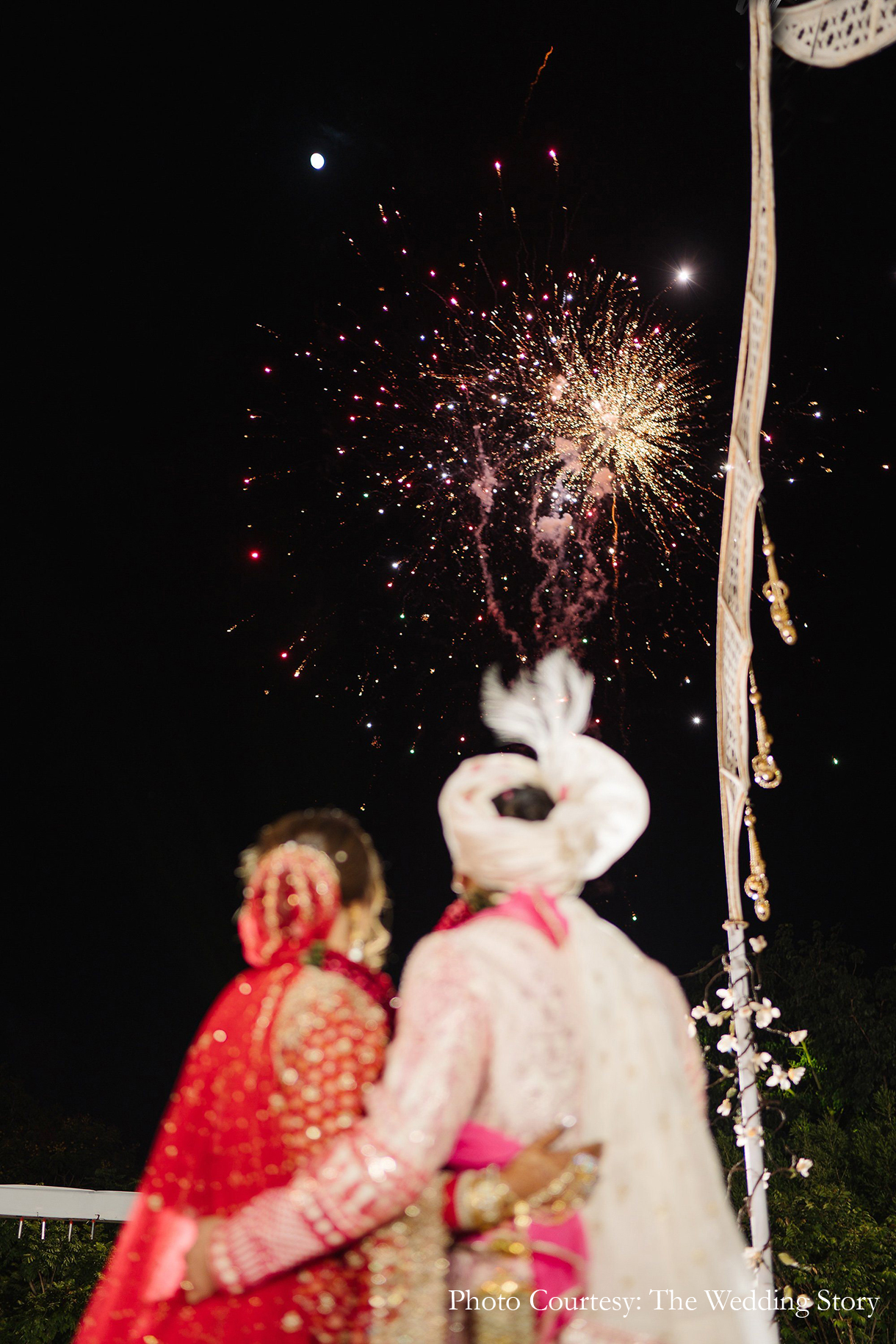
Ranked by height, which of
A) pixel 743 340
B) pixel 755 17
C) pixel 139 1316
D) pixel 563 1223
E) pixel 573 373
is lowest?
pixel 139 1316

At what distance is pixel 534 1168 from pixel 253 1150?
502 mm

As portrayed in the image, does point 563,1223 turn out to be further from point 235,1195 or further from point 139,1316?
point 139,1316

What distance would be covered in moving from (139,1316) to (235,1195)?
0.25m

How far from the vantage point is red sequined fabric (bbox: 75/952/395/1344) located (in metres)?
1.69

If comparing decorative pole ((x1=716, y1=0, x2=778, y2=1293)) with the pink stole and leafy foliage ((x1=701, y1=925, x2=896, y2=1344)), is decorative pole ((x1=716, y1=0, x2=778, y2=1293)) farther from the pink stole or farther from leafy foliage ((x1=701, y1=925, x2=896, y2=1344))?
the pink stole

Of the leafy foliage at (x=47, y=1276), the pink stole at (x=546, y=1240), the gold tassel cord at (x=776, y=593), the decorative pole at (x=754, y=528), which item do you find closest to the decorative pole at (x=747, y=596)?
the decorative pole at (x=754, y=528)

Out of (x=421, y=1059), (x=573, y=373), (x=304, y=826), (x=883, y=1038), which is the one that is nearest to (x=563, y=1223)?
(x=421, y=1059)

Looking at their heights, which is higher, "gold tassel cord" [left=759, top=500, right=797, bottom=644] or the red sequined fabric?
"gold tassel cord" [left=759, top=500, right=797, bottom=644]

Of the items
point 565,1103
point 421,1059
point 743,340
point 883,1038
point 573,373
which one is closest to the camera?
point 421,1059

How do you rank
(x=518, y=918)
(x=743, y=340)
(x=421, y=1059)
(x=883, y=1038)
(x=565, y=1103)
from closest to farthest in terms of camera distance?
(x=421, y=1059)
(x=565, y=1103)
(x=518, y=918)
(x=743, y=340)
(x=883, y=1038)

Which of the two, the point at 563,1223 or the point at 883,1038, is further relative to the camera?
the point at 883,1038

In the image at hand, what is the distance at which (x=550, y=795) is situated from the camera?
2.08 m

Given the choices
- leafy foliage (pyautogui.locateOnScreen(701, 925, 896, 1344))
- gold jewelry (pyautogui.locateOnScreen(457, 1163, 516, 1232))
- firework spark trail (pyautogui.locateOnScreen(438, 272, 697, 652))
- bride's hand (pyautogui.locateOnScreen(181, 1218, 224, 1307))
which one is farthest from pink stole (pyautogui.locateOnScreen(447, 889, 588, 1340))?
firework spark trail (pyautogui.locateOnScreen(438, 272, 697, 652))

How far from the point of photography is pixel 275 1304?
1.69 metres
